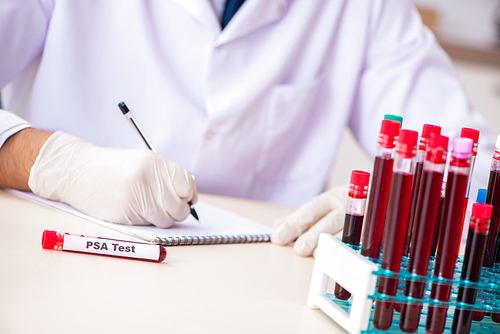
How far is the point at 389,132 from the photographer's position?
660 mm

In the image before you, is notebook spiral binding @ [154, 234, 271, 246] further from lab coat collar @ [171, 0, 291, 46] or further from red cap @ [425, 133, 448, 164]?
lab coat collar @ [171, 0, 291, 46]

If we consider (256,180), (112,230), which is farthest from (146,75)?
(112,230)

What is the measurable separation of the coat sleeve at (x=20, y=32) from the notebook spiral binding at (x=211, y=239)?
814mm

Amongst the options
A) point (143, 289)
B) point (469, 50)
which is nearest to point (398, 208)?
point (143, 289)

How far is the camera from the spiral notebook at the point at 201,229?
0.93m

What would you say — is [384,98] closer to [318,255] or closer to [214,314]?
[318,255]

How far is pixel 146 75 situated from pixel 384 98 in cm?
81

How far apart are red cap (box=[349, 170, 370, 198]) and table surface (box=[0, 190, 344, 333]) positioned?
191 mm

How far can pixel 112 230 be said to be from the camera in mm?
946

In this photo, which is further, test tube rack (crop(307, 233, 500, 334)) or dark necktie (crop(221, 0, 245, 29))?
dark necktie (crop(221, 0, 245, 29))

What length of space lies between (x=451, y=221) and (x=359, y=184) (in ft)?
0.44

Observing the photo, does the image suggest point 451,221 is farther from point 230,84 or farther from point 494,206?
point 230,84

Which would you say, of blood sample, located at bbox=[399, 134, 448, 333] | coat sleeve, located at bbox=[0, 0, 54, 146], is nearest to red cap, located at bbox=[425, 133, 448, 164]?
blood sample, located at bbox=[399, 134, 448, 333]

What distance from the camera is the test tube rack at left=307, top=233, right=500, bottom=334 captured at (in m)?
0.64
